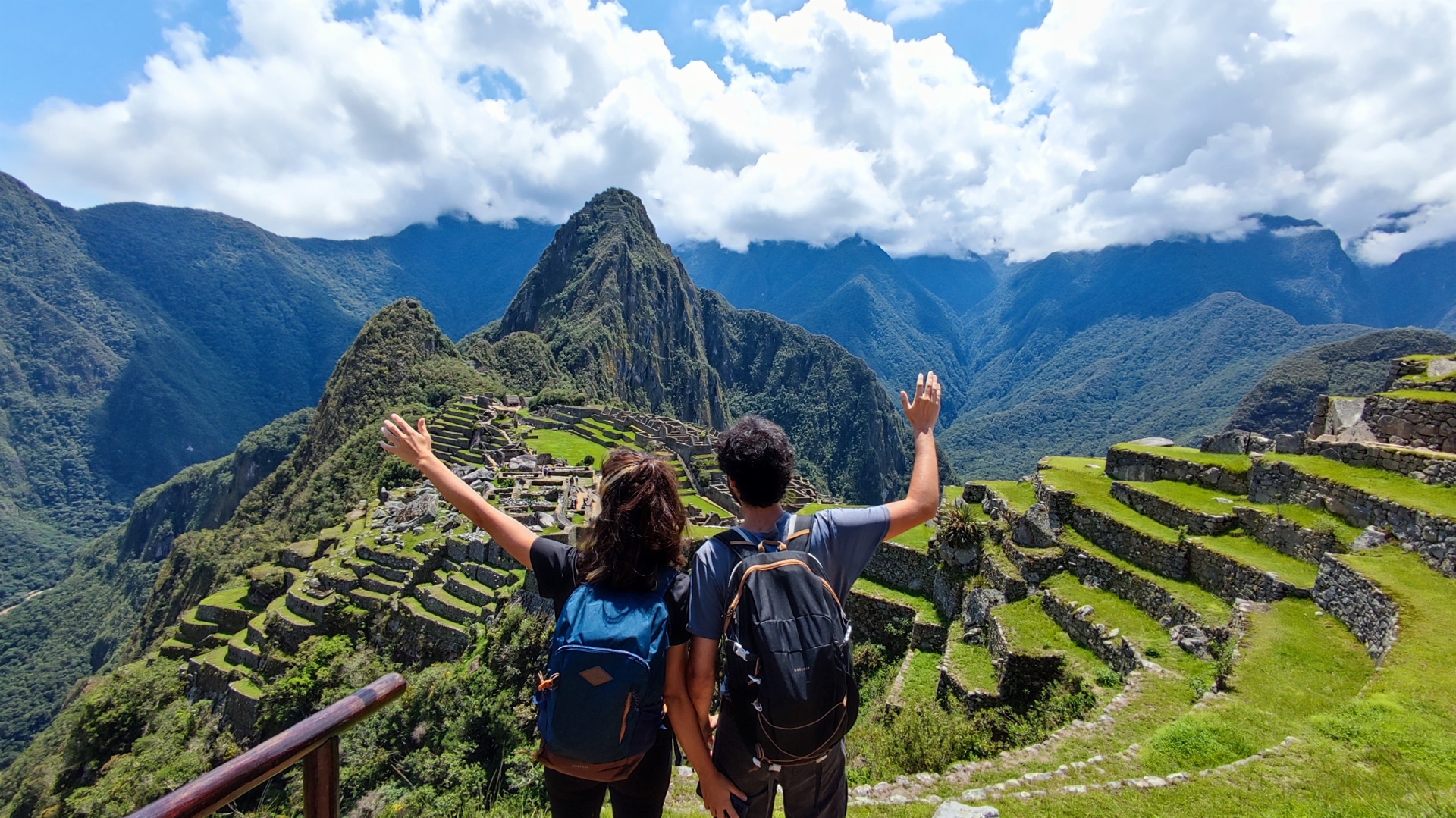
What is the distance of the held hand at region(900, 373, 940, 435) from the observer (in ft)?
11.5

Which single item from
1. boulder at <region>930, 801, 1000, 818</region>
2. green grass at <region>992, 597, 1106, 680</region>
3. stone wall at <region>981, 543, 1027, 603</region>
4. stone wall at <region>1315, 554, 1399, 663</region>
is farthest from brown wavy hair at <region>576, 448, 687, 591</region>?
stone wall at <region>981, 543, 1027, 603</region>

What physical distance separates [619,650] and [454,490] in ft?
5.23

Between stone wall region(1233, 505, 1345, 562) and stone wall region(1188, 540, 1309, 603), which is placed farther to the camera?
stone wall region(1233, 505, 1345, 562)

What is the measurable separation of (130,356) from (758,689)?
10927 inches

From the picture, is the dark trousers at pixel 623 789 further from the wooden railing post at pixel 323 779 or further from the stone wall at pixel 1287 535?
the stone wall at pixel 1287 535

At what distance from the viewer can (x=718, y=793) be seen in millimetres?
2881

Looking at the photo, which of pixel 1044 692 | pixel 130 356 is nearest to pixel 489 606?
pixel 1044 692

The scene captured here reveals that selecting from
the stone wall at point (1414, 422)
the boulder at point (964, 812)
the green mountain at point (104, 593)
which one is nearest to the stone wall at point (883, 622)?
the boulder at point (964, 812)

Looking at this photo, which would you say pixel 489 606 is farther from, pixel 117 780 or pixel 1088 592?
pixel 1088 592

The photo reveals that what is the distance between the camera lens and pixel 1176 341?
15275cm

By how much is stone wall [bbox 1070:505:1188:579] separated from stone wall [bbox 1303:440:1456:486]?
9.93ft

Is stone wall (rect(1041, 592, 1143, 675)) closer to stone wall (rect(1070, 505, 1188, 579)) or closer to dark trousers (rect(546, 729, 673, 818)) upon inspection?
stone wall (rect(1070, 505, 1188, 579))

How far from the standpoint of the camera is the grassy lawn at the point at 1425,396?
9.50 meters

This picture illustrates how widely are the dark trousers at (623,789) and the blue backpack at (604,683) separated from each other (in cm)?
27
